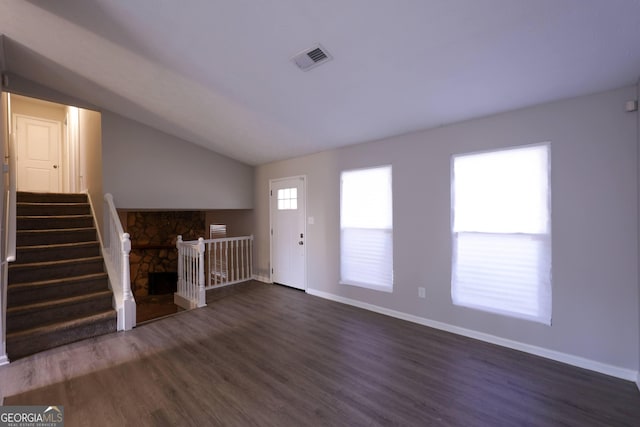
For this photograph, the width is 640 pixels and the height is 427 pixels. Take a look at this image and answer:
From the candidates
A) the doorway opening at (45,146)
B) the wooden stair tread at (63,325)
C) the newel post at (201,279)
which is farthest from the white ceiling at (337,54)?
the wooden stair tread at (63,325)

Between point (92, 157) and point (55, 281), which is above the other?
point (92, 157)

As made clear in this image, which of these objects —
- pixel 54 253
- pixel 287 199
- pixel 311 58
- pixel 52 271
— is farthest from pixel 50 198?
pixel 311 58

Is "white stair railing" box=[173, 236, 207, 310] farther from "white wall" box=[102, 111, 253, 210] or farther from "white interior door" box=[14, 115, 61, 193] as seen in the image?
"white interior door" box=[14, 115, 61, 193]

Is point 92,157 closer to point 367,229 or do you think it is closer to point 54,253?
point 54,253

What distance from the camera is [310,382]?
2221 millimetres

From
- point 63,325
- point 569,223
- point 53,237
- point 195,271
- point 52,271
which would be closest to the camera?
point 569,223

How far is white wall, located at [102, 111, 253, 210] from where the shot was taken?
406 cm

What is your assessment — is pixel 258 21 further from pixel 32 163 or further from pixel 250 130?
pixel 32 163

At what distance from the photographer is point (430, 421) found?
1794mm

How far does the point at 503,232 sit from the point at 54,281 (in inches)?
206

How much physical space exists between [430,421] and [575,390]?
1.29 meters

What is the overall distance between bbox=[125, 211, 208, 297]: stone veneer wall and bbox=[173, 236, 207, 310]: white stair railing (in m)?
2.16

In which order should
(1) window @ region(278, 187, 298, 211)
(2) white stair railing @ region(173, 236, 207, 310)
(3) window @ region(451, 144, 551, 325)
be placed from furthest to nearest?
1. (1) window @ region(278, 187, 298, 211)
2. (2) white stair railing @ region(173, 236, 207, 310)
3. (3) window @ region(451, 144, 551, 325)

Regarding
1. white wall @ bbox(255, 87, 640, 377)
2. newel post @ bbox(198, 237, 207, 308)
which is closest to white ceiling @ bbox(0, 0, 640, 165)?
white wall @ bbox(255, 87, 640, 377)
